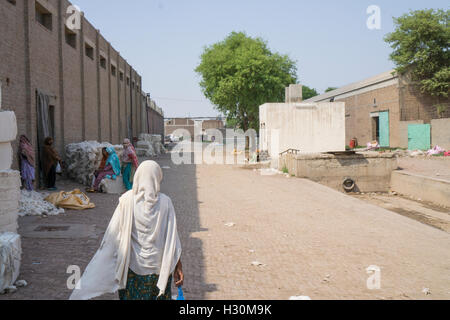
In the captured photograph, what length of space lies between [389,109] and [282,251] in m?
26.0

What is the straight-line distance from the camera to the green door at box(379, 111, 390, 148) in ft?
101

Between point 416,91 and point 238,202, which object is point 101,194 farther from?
point 416,91

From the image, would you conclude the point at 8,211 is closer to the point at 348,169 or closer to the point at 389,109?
the point at 348,169

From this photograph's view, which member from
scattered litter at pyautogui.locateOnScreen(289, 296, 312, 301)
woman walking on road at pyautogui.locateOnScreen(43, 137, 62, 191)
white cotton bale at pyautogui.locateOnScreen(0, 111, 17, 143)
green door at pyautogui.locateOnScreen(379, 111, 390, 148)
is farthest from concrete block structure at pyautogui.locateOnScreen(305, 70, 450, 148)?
white cotton bale at pyautogui.locateOnScreen(0, 111, 17, 143)

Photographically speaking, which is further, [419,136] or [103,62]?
[419,136]

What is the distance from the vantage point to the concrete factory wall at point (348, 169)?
18609mm

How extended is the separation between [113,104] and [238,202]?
17.1m

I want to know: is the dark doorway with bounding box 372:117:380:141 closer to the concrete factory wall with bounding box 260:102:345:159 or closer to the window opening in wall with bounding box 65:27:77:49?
the concrete factory wall with bounding box 260:102:345:159

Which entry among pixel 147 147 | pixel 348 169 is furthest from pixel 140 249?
pixel 147 147

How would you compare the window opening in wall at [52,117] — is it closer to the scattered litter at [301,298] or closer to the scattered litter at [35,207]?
the scattered litter at [35,207]

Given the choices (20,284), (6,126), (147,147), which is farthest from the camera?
(147,147)

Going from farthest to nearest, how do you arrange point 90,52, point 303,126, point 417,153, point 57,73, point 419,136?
1. point 419,136
2. point 417,153
3. point 303,126
4. point 90,52
5. point 57,73

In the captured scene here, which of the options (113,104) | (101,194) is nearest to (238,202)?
(101,194)

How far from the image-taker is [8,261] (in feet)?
15.7
